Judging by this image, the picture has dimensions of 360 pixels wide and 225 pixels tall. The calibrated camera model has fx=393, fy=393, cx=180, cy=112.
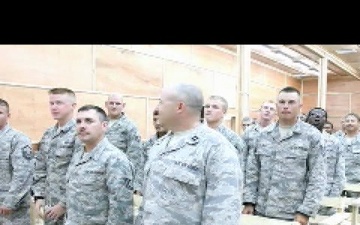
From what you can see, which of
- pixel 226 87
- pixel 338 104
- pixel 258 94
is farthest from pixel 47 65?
pixel 338 104

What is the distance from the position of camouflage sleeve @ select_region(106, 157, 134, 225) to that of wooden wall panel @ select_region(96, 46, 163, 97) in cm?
347

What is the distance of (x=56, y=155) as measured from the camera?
10.2 ft

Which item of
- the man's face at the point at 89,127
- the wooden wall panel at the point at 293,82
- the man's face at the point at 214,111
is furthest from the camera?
the wooden wall panel at the point at 293,82

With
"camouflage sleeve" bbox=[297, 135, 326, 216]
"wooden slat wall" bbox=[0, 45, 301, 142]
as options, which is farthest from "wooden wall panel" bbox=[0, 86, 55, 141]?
"camouflage sleeve" bbox=[297, 135, 326, 216]

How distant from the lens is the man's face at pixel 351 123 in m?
5.46

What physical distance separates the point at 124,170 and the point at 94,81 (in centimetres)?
346

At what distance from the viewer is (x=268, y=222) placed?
2.64m

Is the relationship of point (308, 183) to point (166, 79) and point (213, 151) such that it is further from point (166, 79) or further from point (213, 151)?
point (166, 79)

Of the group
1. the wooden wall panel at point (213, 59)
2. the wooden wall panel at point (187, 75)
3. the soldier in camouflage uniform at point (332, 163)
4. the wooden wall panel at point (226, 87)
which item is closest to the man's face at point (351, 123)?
the soldier in camouflage uniform at point (332, 163)

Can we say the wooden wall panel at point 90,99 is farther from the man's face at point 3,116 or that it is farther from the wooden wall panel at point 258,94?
the wooden wall panel at point 258,94

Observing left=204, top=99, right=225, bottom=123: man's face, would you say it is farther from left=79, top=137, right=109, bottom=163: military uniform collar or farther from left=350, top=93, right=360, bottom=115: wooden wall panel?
left=350, top=93, right=360, bottom=115: wooden wall panel

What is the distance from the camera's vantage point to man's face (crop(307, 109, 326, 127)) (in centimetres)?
439

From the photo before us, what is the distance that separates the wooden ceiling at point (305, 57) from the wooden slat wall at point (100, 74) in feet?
3.41
